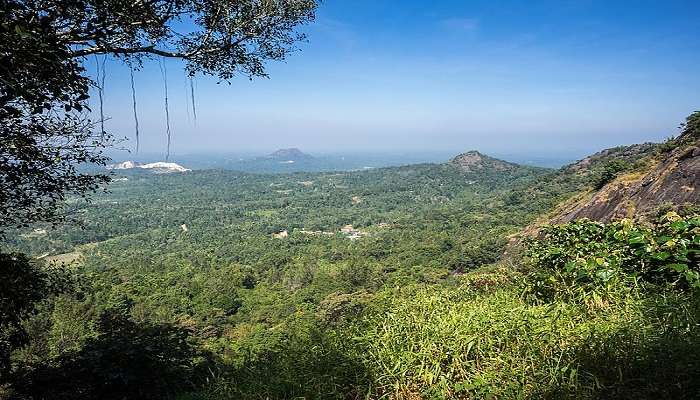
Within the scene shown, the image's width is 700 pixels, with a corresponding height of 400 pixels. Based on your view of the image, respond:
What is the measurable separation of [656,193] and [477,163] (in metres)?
163

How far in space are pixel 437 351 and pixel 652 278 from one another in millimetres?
2650

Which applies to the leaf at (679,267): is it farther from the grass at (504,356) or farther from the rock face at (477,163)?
the rock face at (477,163)

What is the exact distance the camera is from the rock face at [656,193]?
45.9 feet

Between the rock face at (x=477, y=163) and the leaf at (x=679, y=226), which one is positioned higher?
the leaf at (x=679, y=226)

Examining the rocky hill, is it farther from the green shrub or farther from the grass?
the grass

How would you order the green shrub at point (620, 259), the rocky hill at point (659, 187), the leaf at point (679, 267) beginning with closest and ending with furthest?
1. the leaf at point (679, 267)
2. the green shrub at point (620, 259)
3. the rocky hill at point (659, 187)

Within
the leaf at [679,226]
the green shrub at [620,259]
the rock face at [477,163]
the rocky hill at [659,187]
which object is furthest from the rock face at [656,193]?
the rock face at [477,163]

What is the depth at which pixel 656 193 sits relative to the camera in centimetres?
1589

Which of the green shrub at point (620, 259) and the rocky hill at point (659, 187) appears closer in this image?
the green shrub at point (620, 259)

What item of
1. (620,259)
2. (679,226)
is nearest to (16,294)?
(620,259)

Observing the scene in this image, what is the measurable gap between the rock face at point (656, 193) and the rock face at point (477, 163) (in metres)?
152

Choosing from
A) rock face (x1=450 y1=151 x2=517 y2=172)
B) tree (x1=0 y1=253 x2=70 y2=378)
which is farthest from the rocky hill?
rock face (x1=450 y1=151 x2=517 y2=172)

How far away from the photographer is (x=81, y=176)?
541 cm

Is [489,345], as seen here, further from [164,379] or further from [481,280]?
[164,379]
